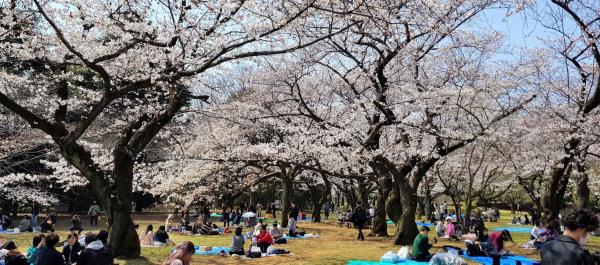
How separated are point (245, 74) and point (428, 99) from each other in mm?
9027

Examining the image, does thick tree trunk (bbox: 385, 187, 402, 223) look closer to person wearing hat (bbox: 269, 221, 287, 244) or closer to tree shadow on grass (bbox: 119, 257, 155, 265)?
person wearing hat (bbox: 269, 221, 287, 244)

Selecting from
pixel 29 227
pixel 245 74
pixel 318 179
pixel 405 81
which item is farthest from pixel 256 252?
pixel 318 179

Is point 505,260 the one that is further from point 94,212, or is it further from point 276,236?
point 94,212

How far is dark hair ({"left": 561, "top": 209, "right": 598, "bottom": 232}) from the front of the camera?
3688mm

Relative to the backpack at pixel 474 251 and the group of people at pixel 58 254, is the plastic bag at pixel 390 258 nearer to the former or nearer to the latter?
the backpack at pixel 474 251

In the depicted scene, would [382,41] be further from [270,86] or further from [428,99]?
[270,86]

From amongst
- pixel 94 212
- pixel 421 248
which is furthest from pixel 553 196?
pixel 94 212

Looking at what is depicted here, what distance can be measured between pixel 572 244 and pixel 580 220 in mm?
260

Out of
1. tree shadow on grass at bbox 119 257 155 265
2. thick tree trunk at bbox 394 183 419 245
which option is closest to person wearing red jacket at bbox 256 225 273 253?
tree shadow on grass at bbox 119 257 155 265

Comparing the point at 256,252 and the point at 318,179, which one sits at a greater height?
the point at 318,179

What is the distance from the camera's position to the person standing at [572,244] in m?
3.49

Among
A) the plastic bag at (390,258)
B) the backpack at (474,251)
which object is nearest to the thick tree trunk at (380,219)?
the backpack at (474,251)

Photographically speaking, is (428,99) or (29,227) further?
(29,227)

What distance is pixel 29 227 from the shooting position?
65.3 feet
